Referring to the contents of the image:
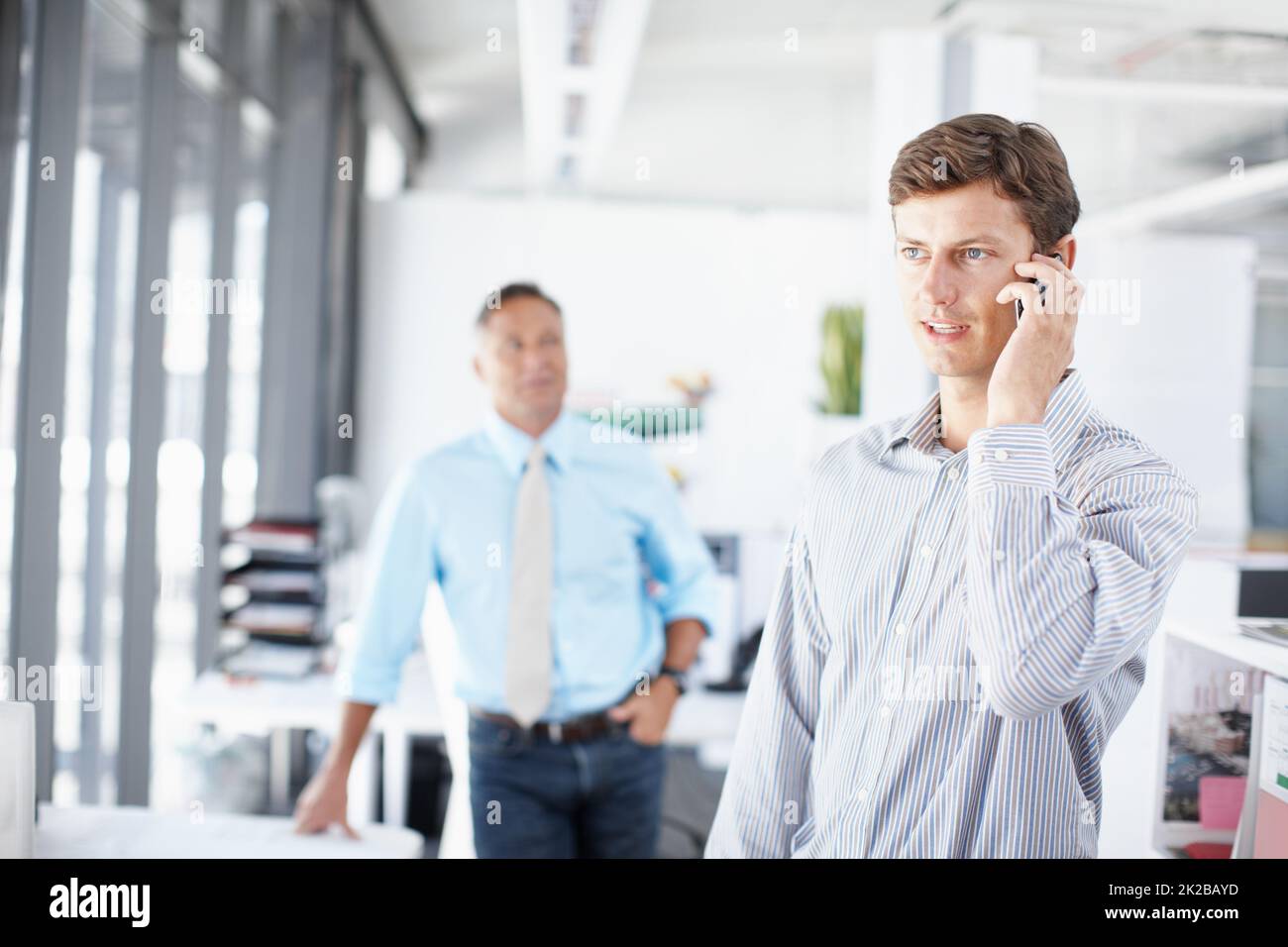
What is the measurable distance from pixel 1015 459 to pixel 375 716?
1903mm

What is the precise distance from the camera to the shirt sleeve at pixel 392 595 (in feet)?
5.87

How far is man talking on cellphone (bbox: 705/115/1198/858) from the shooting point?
0.89 meters

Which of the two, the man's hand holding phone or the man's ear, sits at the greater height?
the man's ear

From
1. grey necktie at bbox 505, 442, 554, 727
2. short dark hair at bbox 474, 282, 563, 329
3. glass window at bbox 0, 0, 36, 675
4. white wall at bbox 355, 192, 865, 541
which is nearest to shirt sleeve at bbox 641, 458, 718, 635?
grey necktie at bbox 505, 442, 554, 727

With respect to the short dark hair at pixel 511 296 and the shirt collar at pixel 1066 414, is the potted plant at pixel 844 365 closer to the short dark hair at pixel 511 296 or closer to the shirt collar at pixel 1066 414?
the short dark hair at pixel 511 296

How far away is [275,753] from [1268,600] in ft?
10.4

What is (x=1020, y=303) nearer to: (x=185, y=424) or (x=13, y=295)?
(x=13, y=295)

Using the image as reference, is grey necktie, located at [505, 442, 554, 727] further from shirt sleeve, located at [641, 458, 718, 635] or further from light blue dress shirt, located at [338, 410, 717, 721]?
shirt sleeve, located at [641, 458, 718, 635]

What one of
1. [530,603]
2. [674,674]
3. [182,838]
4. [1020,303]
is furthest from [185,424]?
[1020,303]

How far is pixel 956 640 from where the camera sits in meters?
1.01

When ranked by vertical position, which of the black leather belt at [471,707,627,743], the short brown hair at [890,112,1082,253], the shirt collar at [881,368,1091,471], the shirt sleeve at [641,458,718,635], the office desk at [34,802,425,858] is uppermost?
the short brown hair at [890,112,1082,253]

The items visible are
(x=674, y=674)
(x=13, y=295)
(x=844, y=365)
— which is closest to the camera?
(x=13, y=295)
